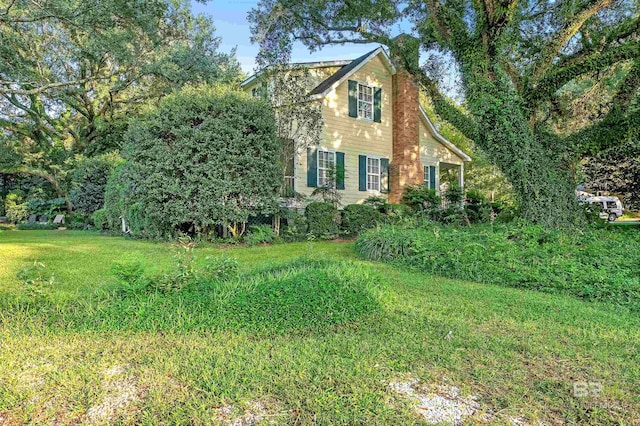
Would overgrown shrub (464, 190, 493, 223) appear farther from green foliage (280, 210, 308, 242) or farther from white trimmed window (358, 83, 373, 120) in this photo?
green foliage (280, 210, 308, 242)

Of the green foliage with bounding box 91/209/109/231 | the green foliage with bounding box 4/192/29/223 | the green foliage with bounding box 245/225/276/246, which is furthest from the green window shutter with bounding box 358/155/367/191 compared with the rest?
the green foliage with bounding box 4/192/29/223

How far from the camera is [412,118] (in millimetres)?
15102

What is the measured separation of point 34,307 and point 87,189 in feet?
54.3

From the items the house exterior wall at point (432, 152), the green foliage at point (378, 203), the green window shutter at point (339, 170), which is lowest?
the green foliage at point (378, 203)

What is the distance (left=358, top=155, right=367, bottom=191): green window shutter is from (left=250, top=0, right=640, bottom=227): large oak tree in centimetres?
398

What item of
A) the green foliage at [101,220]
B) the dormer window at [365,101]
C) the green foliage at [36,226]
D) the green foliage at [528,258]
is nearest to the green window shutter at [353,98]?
the dormer window at [365,101]

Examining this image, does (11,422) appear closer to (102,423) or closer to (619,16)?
(102,423)

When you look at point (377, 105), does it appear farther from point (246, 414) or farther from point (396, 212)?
point (246, 414)

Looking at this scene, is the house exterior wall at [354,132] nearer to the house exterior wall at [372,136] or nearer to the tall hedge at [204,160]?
the house exterior wall at [372,136]

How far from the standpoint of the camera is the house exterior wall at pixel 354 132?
1353 centimetres

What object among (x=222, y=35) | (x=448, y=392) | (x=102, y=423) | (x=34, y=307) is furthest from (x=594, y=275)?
(x=222, y=35)

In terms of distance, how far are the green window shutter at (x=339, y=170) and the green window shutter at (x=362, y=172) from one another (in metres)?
0.91

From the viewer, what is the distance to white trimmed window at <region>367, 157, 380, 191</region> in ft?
A: 48.3

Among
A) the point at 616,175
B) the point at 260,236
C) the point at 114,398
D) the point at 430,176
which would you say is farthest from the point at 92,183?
the point at 616,175
